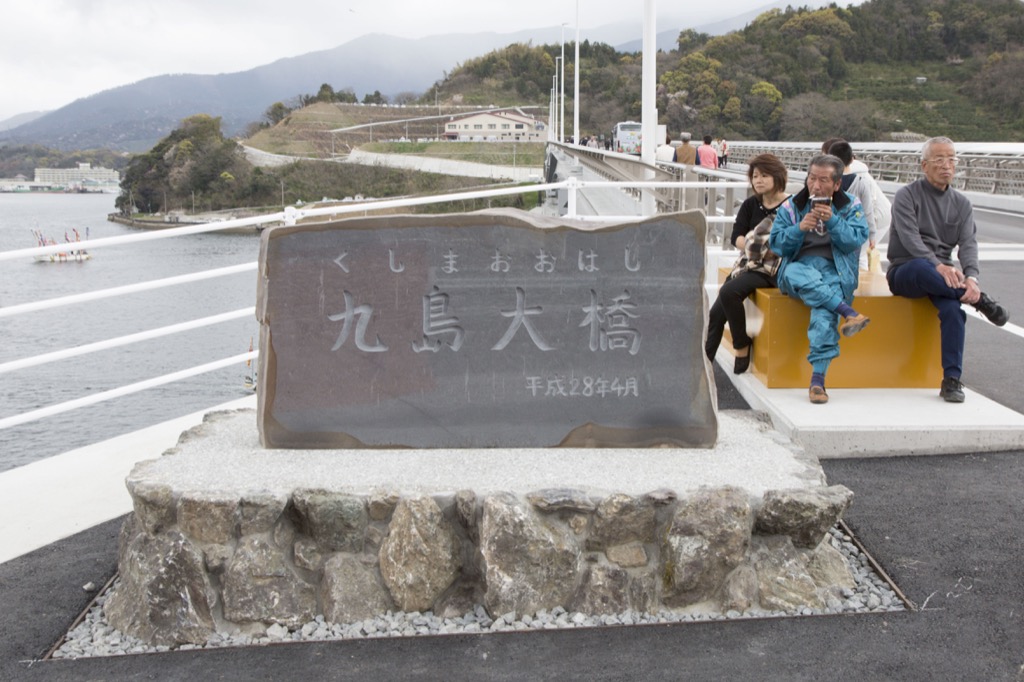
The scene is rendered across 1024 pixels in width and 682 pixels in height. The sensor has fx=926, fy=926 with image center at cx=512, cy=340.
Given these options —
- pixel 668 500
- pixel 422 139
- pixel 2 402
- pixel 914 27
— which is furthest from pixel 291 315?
pixel 422 139

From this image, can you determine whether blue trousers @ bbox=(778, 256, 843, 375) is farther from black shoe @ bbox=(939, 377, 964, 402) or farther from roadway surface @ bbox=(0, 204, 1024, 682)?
roadway surface @ bbox=(0, 204, 1024, 682)

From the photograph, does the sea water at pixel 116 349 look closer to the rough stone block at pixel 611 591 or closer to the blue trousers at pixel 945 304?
the blue trousers at pixel 945 304

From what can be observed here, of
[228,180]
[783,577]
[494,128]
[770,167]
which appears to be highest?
[494,128]

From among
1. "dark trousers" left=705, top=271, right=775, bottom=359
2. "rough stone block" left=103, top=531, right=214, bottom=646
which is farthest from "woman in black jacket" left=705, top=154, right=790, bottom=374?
"rough stone block" left=103, top=531, right=214, bottom=646

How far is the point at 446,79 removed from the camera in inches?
5320

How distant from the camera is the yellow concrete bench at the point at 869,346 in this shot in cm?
515

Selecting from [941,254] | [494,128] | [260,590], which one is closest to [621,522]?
[260,590]

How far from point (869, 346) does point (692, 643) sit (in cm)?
269

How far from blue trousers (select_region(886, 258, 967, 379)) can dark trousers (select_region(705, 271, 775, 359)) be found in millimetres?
750

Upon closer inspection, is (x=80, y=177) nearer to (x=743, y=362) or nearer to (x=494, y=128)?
(x=494, y=128)

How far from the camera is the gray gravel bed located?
3.24 meters

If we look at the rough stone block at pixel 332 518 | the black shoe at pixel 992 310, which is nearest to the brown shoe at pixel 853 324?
the black shoe at pixel 992 310

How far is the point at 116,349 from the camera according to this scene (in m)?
32.3

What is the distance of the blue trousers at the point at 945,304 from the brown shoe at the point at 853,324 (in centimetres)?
53
